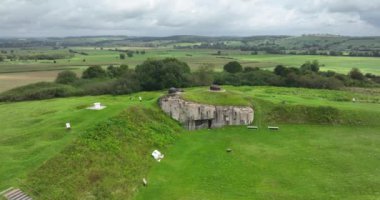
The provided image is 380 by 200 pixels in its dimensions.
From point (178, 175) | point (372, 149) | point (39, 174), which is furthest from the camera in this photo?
point (372, 149)

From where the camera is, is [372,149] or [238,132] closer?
[372,149]

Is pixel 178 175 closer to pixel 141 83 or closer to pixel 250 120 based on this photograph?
pixel 250 120

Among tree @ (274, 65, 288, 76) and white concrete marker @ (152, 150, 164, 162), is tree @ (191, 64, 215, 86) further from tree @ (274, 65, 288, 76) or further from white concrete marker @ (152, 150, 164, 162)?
white concrete marker @ (152, 150, 164, 162)

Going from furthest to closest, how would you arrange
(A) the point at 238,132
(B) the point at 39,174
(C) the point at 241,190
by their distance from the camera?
1. (A) the point at 238,132
2. (C) the point at 241,190
3. (B) the point at 39,174

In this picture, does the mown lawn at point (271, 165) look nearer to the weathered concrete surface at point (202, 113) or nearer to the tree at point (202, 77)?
the weathered concrete surface at point (202, 113)

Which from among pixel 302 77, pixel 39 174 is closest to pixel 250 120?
pixel 39 174

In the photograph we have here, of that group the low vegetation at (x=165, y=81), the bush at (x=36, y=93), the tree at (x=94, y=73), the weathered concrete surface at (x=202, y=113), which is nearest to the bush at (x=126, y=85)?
the low vegetation at (x=165, y=81)
